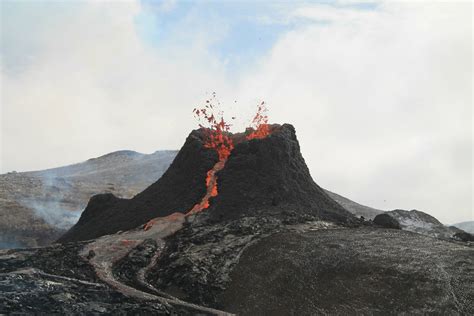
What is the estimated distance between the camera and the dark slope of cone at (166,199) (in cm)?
2602

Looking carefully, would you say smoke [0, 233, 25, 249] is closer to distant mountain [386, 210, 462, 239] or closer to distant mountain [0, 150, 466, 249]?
distant mountain [0, 150, 466, 249]

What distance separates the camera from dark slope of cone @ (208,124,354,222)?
970 inches

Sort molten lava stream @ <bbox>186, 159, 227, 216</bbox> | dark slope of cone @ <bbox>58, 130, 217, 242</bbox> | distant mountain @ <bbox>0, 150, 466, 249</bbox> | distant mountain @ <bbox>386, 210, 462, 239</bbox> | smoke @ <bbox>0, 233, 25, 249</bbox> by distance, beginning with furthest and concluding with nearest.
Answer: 1. distant mountain @ <bbox>0, 150, 466, 249</bbox>
2. distant mountain @ <bbox>386, 210, 462, 239</bbox>
3. smoke @ <bbox>0, 233, 25, 249</bbox>
4. dark slope of cone @ <bbox>58, 130, 217, 242</bbox>
5. molten lava stream @ <bbox>186, 159, 227, 216</bbox>

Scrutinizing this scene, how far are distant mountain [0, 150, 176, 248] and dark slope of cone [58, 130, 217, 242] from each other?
15277 millimetres

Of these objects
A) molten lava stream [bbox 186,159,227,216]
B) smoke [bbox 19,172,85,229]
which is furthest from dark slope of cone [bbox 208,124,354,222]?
smoke [bbox 19,172,85,229]

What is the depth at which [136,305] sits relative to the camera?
613 inches

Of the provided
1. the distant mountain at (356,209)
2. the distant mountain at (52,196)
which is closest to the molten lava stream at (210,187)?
the distant mountain at (52,196)

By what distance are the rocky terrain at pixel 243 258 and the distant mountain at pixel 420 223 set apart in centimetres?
1734

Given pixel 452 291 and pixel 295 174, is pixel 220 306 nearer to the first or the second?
pixel 452 291

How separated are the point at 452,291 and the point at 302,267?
4.98 metres

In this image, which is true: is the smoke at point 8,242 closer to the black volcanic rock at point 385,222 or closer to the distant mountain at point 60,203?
the distant mountain at point 60,203

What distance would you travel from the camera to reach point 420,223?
44125 millimetres

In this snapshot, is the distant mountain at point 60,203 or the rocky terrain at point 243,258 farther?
the distant mountain at point 60,203

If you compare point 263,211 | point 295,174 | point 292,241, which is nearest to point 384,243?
point 292,241
